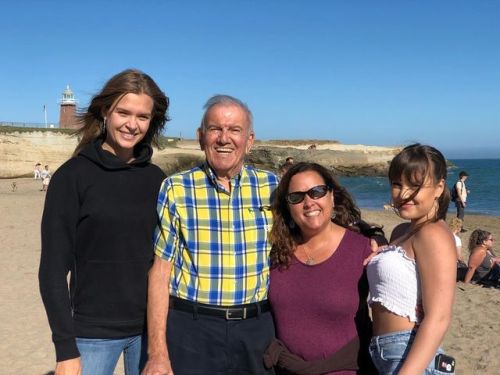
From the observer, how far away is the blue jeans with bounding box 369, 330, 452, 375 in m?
2.36

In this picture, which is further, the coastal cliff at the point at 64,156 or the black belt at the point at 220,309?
the coastal cliff at the point at 64,156

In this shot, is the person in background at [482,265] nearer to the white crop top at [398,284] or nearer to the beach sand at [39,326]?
the beach sand at [39,326]

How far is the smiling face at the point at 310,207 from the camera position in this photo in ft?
9.00

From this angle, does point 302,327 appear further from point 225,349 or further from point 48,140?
point 48,140

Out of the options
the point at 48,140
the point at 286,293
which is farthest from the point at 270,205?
the point at 48,140

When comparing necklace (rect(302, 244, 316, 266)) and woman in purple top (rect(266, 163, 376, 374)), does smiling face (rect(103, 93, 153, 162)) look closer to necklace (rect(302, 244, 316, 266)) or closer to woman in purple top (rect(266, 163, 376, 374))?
woman in purple top (rect(266, 163, 376, 374))

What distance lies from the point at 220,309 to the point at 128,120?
43.9 inches

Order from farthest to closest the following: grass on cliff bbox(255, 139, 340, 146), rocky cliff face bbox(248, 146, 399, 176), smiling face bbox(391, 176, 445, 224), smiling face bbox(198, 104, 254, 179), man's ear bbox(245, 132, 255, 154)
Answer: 1. grass on cliff bbox(255, 139, 340, 146)
2. rocky cliff face bbox(248, 146, 399, 176)
3. man's ear bbox(245, 132, 255, 154)
4. smiling face bbox(198, 104, 254, 179)
5. smiling face bbox(391, 176, 445, 224)

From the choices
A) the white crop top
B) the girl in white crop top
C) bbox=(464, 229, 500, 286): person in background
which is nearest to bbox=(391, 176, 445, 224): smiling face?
the girl in white crop top

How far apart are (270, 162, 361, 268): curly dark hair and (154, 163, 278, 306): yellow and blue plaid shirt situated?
0.07m

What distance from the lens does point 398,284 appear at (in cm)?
236

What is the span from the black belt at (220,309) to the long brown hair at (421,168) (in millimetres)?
983

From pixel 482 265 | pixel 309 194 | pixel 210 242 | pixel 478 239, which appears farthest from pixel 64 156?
pixel 309 194

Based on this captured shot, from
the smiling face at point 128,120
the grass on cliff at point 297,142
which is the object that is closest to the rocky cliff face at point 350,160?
the grass on cliff at point 297,142
